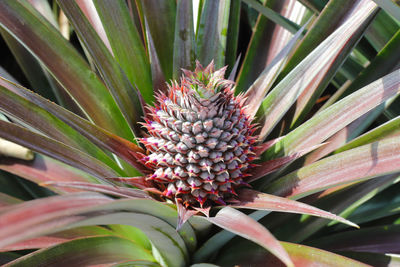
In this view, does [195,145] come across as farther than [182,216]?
Yes

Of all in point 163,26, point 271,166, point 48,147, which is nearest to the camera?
point 48,147

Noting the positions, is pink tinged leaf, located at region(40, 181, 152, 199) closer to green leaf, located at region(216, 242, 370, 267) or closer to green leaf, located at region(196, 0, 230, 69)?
green leaf, located at region(216, 242, 370, 267)

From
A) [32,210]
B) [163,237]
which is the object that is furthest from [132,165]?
[32,210]

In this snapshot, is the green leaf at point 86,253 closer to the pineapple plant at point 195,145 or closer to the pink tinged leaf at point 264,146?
the pineapple plant at point 195,145

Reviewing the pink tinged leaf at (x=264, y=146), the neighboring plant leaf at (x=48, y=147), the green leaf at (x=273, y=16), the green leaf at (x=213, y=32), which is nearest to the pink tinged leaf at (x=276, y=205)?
the pink tinged leaf at (x=264, y=146)

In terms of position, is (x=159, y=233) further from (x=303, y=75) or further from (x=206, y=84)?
(x=303, y=75)

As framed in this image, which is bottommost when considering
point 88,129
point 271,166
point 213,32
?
point 271,166

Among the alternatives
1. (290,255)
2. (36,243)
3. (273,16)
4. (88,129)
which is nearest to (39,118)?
(88,129)
